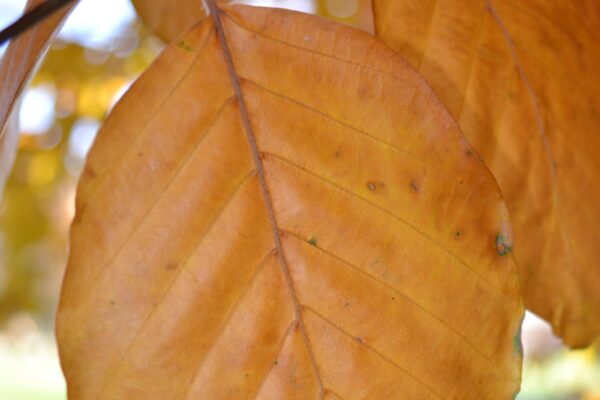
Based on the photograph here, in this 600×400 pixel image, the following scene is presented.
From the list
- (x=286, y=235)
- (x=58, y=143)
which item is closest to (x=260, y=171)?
(x=286, y=235)

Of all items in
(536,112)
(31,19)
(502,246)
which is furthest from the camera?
(536,112)

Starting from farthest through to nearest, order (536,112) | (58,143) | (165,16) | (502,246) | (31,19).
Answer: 1. (58,143)
2. (165,16)
3. (536,112)
4. (502,246)
5. (31,19)

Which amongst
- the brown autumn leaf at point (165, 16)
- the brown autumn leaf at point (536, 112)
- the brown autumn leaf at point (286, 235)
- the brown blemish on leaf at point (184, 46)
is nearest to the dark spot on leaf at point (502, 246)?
the brown autumn leaf at point (286, 235)

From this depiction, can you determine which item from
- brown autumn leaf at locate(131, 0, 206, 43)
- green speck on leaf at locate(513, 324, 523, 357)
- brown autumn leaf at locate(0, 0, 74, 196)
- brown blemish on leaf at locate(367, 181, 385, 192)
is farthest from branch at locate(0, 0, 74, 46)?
brown autumn leaf at locate(131, 0, 206, 43)

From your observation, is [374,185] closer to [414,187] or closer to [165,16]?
[414,187]

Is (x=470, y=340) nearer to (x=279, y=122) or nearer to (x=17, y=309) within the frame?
(x=279, y=122)

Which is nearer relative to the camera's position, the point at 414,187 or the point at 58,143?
the point at 414,187
